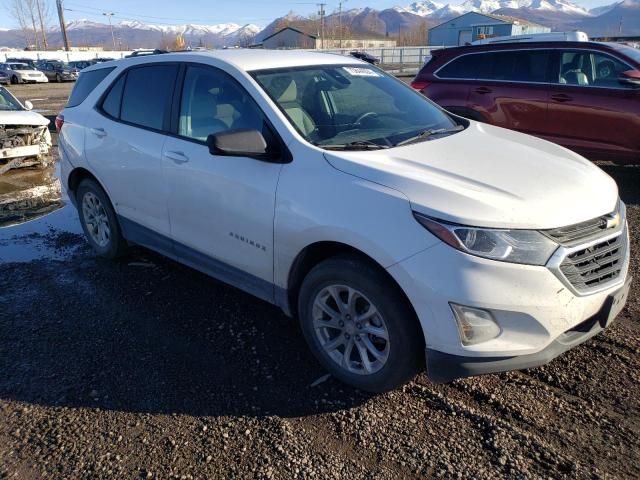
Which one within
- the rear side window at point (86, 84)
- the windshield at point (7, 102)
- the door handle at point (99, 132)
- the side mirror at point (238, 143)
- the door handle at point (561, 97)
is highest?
the rear side window at point (86, 84)

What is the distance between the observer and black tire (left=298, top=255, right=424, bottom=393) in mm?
2791

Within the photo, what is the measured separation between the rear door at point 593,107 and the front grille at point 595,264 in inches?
175

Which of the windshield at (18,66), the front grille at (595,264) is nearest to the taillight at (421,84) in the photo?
the front grille at (595,264)

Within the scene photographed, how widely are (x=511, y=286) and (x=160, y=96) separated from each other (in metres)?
3.04

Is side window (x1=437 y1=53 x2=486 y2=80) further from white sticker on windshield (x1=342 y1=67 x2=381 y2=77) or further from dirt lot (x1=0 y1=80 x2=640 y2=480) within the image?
dirt lot (x1=0 y1=80 x2=640 y2=480)

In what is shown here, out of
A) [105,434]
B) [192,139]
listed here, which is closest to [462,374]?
[105,434]

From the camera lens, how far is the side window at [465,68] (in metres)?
8.02

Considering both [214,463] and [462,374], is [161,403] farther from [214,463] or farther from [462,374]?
[462,374]

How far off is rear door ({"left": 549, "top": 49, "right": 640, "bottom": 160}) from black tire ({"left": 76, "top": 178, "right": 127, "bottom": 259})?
220 inches

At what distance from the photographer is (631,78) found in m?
6.69

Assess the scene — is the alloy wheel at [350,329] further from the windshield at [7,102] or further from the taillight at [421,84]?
the windshield at [7,102]

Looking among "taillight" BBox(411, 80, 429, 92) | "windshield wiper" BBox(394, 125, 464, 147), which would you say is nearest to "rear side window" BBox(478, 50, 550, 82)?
"taillight" BBox(411, 80, 429, 92)

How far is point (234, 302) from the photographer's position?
4.29m

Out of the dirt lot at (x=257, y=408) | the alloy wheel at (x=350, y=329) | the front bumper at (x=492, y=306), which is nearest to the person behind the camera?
the front bumper at (x=492, y=306)
